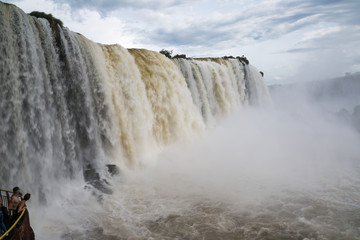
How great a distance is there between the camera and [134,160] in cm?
1175

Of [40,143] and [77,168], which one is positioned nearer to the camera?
[40,143]

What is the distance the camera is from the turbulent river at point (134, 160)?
7.24 meters

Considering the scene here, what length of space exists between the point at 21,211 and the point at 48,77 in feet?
16.5

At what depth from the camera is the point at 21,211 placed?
15.9ft

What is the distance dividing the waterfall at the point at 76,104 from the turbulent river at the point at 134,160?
0.12 feet

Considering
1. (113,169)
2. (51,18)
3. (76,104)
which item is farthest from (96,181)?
(51,18)

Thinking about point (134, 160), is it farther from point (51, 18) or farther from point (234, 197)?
point (51, 18)

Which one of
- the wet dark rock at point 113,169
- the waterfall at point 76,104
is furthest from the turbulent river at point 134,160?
the wet dark rock at point 113,169

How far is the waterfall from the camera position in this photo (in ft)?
25.0

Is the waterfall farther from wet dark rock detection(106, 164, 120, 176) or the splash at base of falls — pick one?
the splash at base of falls

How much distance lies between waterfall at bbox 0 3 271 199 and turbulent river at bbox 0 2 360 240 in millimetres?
35

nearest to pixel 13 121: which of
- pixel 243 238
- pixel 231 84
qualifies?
pixel 243 238

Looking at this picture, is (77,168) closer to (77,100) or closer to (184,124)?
(77,100)

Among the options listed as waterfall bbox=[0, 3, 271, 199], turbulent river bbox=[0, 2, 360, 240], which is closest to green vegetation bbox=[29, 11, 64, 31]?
waterfall bbox=[0, 3, 271, 199]
